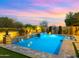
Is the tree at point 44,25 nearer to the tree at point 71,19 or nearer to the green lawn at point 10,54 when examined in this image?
the tree at point 71,19

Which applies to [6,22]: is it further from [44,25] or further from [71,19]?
[71,19]

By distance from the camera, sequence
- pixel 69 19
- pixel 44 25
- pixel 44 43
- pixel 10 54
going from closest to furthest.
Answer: pixel 10 54
pixel 69 19
pixel 44 25
pixel 44 43

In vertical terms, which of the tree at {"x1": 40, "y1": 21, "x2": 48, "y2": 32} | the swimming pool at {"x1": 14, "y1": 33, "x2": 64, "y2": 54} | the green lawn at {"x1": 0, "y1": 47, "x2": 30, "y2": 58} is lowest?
the green lawn at {"x1": 0, "y1": 47, "x2": 30, "y2": 58}

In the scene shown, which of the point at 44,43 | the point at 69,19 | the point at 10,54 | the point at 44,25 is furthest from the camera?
the point at 44,43

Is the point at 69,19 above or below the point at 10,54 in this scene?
above

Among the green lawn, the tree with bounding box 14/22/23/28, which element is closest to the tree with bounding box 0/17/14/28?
the tree with bounding box 14/22/23/28

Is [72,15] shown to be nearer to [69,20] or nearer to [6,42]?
[69,20]

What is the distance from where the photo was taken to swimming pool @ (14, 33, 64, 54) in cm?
646

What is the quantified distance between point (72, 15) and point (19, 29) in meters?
1.58

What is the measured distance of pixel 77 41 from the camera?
6.39m

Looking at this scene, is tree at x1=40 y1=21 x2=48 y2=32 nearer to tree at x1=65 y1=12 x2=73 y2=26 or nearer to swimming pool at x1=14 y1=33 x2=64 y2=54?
swimming pool at x1=14 y1=33 x2=64 y2=54

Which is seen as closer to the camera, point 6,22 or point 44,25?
point 6,22

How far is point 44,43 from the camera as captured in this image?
7184 mm

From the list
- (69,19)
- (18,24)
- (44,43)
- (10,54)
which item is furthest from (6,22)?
(44,43)
